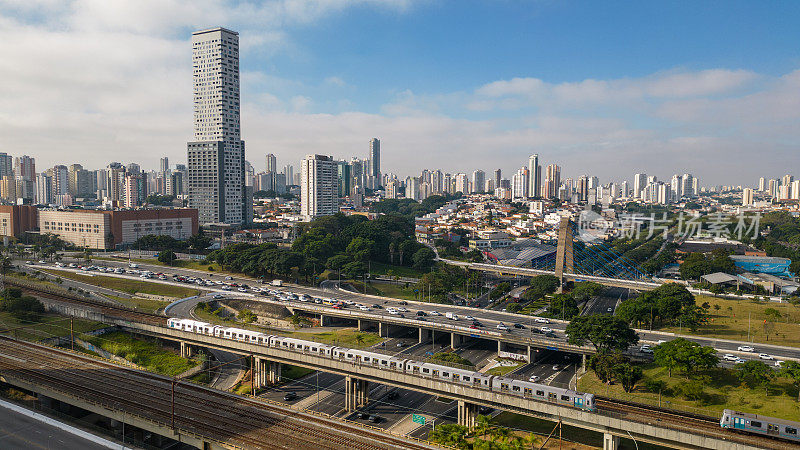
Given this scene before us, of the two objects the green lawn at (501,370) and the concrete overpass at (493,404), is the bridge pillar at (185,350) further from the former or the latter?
the green lawn at (501,370)

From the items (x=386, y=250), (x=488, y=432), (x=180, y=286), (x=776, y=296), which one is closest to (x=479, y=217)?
(x=386, y=250)

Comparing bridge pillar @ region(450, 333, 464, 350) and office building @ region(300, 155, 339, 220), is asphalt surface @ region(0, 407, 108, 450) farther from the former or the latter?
office building @ region(300, 155, 339, 220)

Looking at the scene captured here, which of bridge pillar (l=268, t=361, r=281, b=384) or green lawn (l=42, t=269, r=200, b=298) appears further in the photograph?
green lawn (l=42, t=269, r=200, b=298)

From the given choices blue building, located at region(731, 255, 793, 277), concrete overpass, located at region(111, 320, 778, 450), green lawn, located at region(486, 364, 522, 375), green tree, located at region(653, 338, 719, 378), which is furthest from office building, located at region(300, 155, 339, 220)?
green tree, located at region(653, 338, 719, 378)

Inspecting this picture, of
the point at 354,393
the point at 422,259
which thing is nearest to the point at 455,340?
the point at 354,393

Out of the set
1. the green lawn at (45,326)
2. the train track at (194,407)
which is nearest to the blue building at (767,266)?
the train track at (194,407)

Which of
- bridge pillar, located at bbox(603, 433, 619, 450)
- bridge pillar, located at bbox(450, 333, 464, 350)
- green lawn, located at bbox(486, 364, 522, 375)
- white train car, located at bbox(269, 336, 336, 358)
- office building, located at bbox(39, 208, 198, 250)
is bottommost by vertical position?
green lawn, located at bbox(486, 364, 522, 375)

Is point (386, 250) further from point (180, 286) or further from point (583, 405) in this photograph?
point (583, 405)
